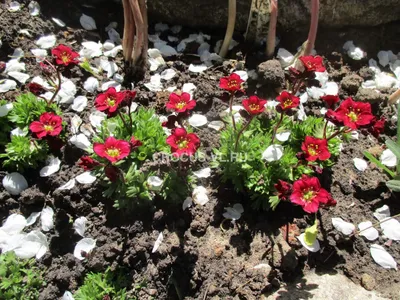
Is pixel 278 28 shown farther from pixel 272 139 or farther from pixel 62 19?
pixel 62 19

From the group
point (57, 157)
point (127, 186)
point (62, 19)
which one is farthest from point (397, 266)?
point (62, 19)

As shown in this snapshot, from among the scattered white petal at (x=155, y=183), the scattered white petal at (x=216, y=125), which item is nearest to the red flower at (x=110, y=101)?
the scattered white petal at (x=155, y=183)

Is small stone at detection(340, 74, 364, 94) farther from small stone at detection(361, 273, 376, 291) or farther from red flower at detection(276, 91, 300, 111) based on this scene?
small stone at detection(361, 273, 376, 291)

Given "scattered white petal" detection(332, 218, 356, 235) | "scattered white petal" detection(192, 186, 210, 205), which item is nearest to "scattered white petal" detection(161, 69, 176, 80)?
"scattered white petal" detection(192, 186, 210, 205)

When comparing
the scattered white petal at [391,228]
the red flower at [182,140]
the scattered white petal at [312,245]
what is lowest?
the scattered white petal at [312,245]

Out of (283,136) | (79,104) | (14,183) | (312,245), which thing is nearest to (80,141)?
(79,104)

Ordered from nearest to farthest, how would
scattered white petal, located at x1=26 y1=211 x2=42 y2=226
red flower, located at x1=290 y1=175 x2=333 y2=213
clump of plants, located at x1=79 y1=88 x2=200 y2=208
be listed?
red flower, located at x1=290 y1=175 x2=333 y2=213, clump of plants, located at x1=79 y1=88 x2=200 y2=208, scattered white petal, located at x1=26 y1=211 x2=42 y2=226

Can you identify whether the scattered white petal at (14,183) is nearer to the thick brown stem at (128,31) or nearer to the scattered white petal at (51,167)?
the scattered white petal at (51,167)
